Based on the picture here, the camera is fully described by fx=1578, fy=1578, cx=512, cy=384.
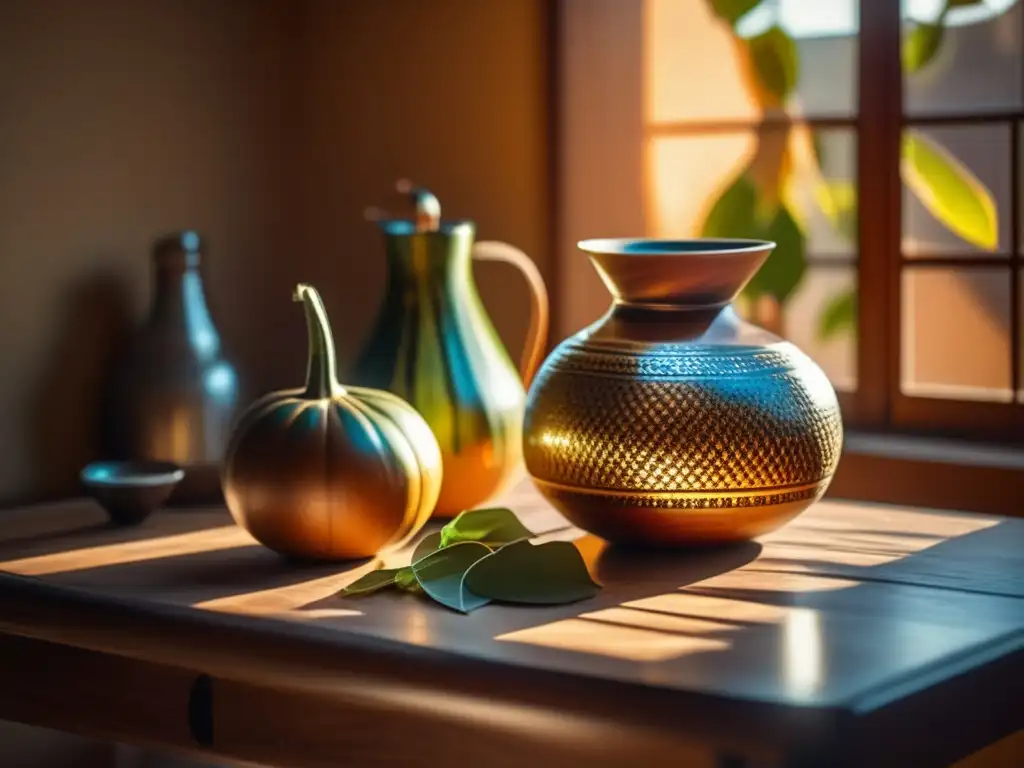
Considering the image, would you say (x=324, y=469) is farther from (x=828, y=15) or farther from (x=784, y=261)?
(x=828, y=15)

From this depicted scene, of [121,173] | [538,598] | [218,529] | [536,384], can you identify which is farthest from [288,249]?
[538,598]

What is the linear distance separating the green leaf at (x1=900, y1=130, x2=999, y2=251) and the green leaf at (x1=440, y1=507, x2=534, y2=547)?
827 millimetres

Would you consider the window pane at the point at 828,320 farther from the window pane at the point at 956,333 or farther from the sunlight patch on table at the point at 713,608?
the sunlight patch on table at the point at 713,608

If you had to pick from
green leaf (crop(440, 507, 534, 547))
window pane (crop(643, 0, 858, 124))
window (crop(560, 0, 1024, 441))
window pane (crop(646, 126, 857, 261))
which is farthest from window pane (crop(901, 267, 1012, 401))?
green leaf (crop(440, 507, 534, 547))

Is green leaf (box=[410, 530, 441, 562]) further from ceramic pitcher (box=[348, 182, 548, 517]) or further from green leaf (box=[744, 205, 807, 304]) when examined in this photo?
green leaf (box=[744, 205, 807, 304])

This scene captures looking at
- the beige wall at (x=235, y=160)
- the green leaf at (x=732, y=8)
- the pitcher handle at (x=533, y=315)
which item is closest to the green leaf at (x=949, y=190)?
the green leaf at (x=732, y=8)

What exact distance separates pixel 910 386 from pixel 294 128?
936 mm

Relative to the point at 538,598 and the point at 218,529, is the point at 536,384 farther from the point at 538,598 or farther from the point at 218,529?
the point at 218,529

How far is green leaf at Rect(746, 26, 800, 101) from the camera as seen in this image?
2.05m

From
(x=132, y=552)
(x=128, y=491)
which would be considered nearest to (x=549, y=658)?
(x=132, y=552)

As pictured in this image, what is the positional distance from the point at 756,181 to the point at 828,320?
205 millimetres

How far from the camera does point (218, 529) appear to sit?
1.51 metres

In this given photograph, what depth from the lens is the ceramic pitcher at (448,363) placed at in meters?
1.50

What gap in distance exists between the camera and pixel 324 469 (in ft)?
4.19
